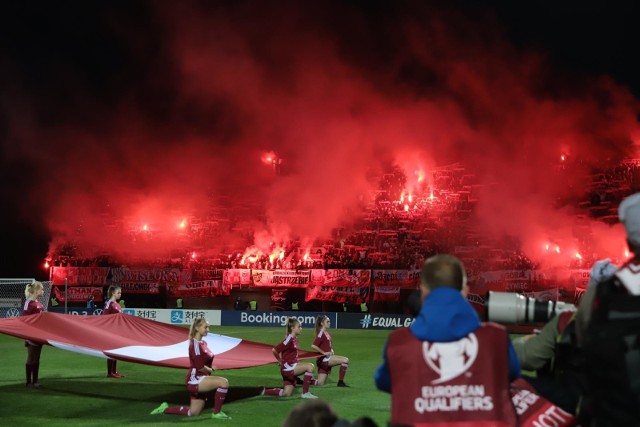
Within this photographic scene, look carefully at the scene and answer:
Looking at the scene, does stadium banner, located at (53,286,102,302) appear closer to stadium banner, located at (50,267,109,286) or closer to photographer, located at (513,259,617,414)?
stadium banner, located at (50,267,109,286)

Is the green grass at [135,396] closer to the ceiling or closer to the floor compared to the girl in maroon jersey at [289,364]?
closer to the floor

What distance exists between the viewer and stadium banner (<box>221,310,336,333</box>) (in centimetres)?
3316

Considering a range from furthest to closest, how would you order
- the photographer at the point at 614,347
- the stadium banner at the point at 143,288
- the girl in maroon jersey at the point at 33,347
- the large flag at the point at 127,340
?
the stadium banner at the point at 143,288
the girl in maroon jersey at the point at 33,347
the large flag at the point at 127,340
the photographer at the point at 614,347

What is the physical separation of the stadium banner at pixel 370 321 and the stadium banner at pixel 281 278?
6.38 metres

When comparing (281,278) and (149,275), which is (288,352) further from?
(149,275)

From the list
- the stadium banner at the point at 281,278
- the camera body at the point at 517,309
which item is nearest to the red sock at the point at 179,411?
the camera body at the point at 517,309

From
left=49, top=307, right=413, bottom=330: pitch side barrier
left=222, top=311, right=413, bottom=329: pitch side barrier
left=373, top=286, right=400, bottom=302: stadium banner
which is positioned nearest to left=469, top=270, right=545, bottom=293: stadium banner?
left=373, top=286, right=400, bottom=302: stadium banner

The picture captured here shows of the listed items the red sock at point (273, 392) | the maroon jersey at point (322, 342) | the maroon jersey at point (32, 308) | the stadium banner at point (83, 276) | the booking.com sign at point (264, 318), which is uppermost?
the stadium banner at point (83, 276)

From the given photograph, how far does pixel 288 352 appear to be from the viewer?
40.7 ft

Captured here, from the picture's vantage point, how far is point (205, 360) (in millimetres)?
10477

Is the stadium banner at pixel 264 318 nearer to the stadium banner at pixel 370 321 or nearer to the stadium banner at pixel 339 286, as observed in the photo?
the stadium banner at pixel 370 321

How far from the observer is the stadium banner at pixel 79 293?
39519mm

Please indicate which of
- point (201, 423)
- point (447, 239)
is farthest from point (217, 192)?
point (201, 423)

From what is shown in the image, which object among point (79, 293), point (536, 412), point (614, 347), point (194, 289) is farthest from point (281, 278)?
point (614, 347)
